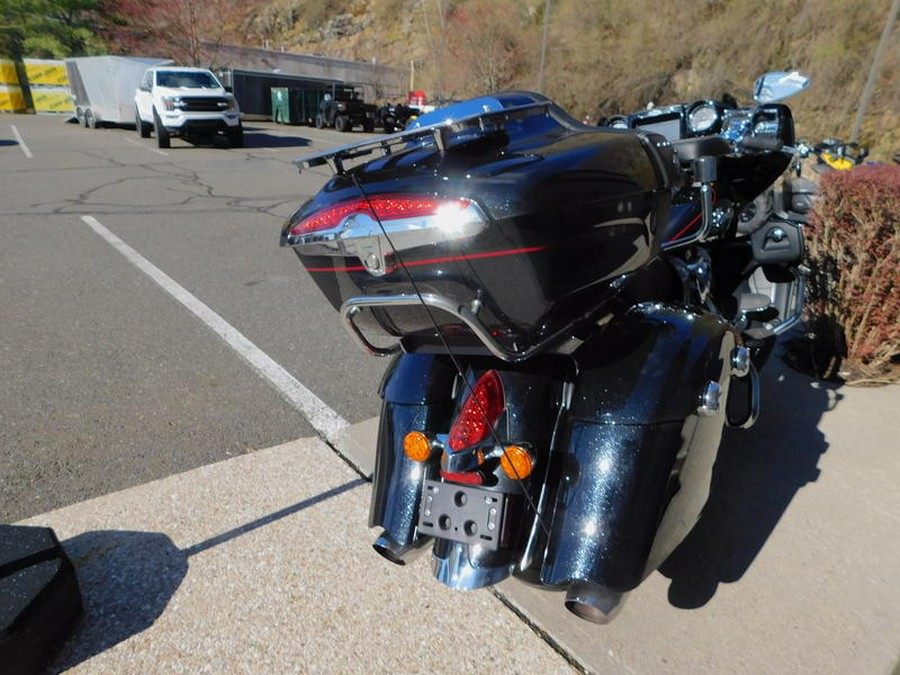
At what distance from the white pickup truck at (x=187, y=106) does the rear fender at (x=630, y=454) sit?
53.2 ft

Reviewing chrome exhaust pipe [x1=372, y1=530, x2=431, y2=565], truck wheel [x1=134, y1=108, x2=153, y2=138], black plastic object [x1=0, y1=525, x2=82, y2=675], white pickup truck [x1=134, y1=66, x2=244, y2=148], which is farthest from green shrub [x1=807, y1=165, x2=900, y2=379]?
truck wheel [x1=134, y1=108, x2=153, y2=138]

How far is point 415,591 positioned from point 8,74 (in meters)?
31.5

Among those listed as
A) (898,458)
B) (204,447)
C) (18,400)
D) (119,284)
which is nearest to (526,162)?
(204,447)

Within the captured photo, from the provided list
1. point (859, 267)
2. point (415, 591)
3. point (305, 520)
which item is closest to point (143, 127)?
point (305, 520)

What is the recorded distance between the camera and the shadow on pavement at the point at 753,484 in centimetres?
229

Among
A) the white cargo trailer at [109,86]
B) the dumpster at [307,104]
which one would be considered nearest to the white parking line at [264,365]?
the white cargo trailer at [109,86]

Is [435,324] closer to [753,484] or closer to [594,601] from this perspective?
[594,601]

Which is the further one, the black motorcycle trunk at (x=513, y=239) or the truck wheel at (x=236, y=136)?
the truck wheel at (x=236, y=136)

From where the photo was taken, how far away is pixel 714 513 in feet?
8.57

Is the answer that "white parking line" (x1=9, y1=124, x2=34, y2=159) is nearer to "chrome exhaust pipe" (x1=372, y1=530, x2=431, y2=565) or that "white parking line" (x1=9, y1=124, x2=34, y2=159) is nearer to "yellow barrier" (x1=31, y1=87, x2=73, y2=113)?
"yellow barrier" (x1=31, y1=87, x2=73, y2=113)

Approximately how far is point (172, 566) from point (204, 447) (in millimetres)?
869

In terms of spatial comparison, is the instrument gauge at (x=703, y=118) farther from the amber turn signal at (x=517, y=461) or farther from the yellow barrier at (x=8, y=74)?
the yellow barrier at (x=8, y=74)

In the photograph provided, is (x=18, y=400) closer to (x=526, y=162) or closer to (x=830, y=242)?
(x=526, y=162)

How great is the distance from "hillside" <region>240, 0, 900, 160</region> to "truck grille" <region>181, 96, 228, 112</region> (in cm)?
1371
